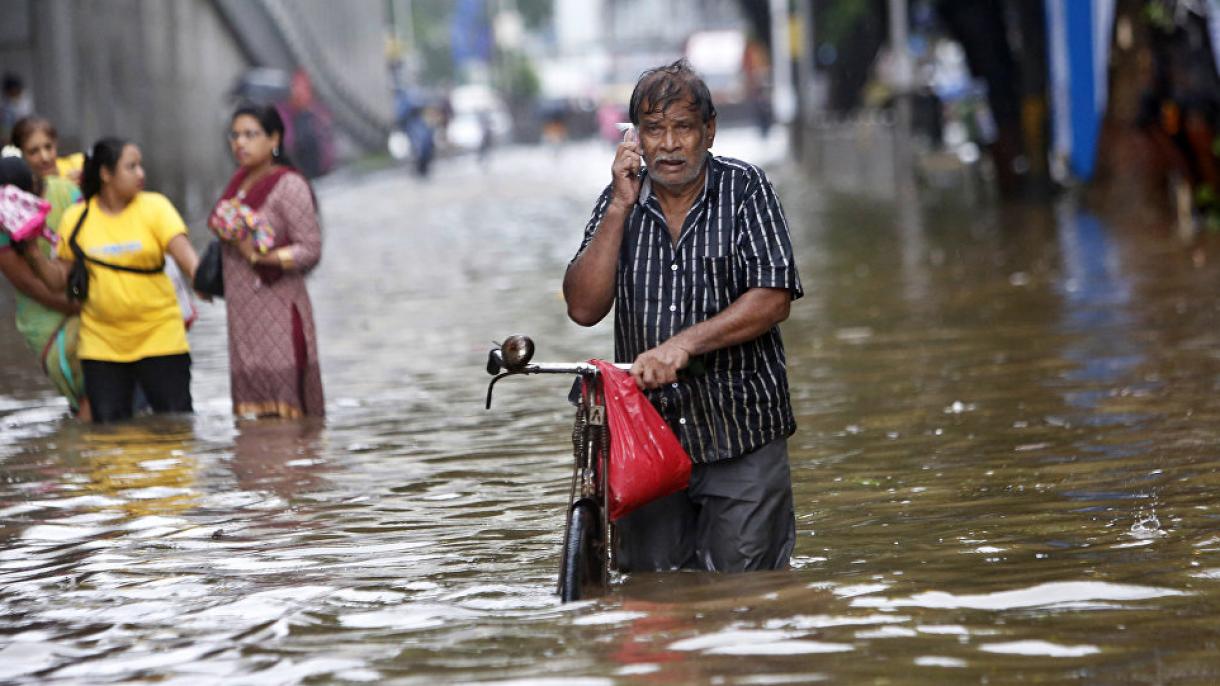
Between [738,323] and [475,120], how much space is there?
2506 inches

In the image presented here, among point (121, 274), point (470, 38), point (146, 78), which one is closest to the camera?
point (121, 274)

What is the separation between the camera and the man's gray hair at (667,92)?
5.62 m

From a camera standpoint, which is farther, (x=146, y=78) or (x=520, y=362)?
(x=146, y=78)

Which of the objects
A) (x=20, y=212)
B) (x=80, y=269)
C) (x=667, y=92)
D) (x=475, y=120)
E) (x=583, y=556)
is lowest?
(x=583, y=556)

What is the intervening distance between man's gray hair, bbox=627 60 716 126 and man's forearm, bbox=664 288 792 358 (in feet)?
1.56

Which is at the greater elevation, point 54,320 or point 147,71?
point 147,71

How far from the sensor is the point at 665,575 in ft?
19.7

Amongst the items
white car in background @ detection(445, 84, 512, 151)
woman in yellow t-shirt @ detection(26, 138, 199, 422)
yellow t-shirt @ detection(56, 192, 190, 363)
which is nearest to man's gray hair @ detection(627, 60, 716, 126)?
woman in yellow t-shirt @ detection(26, 138, 199, 422)

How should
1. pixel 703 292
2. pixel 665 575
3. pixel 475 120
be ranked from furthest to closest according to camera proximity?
1. pixel 475 120
2. pixel 665 575
3. pixel 703 292

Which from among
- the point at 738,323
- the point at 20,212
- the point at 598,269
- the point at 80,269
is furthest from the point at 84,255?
the point at 738,323

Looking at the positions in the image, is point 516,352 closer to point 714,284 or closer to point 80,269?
point 714,284

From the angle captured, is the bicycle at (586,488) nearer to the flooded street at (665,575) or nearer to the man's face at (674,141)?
the flooded street at (665,575)

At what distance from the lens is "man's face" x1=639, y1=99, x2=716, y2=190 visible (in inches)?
221

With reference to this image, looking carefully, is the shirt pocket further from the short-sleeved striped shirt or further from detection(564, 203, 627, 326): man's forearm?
detection(564, 203, 627, 326): man's forearm
